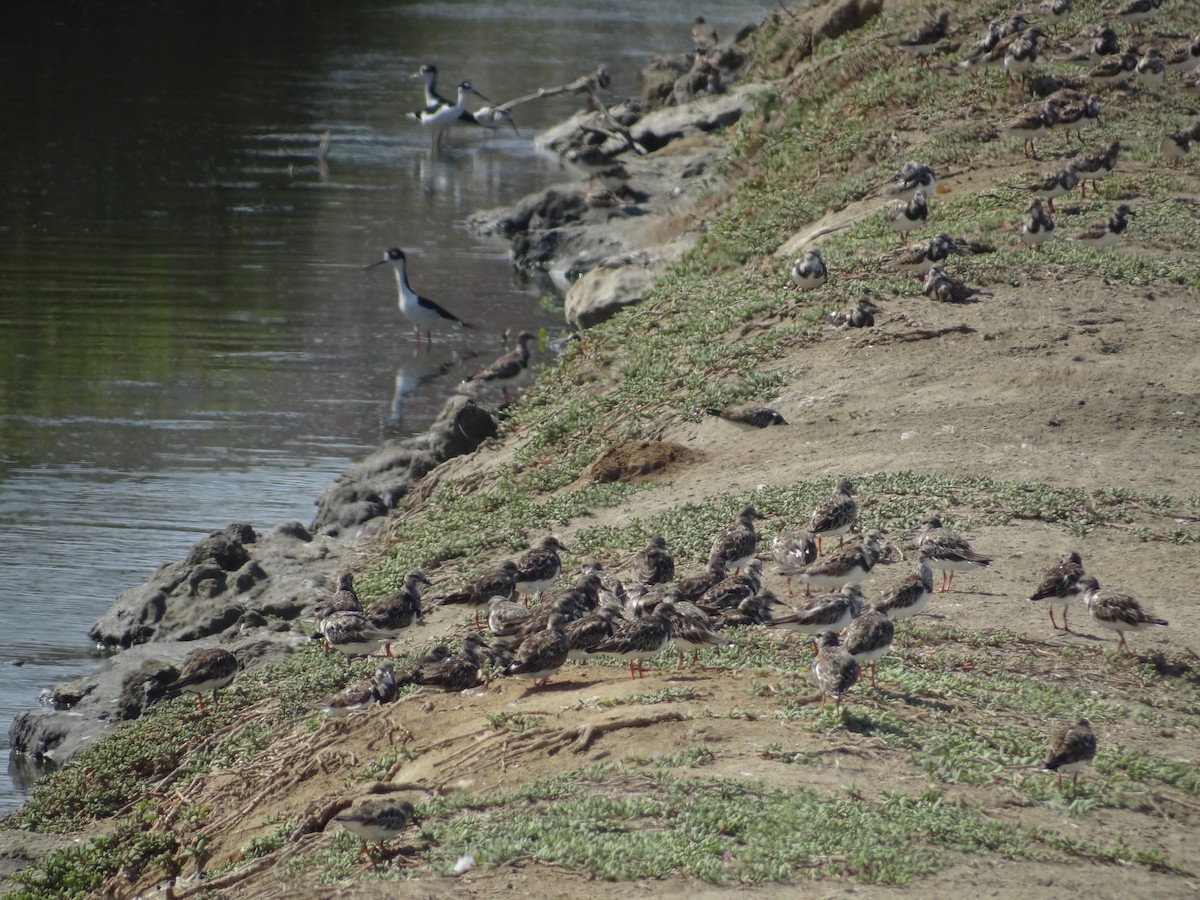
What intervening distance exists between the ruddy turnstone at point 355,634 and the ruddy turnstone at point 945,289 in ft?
28.3

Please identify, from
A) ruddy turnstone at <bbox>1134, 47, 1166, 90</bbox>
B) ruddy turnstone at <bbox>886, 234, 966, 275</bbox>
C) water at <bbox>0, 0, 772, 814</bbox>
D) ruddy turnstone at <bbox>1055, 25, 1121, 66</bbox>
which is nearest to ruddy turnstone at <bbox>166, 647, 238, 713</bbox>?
water at <bbox>0, 0, 772, 814</bbox>

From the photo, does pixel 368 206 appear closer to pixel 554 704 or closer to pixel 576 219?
pixel 576 219

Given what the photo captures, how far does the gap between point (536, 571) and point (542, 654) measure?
2.55 metres

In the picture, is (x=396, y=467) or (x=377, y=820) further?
(x=396, y=467)

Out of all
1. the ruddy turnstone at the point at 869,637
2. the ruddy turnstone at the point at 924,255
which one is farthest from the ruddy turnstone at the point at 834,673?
the ruddy turnstone at the point at 924,255

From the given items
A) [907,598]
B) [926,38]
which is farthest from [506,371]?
[907,598]

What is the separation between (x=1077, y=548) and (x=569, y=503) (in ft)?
16.9

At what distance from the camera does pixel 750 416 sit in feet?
55.4

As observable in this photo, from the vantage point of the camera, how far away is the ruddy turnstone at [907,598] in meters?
11.0

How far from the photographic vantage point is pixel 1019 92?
26391mm

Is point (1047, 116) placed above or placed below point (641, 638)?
above

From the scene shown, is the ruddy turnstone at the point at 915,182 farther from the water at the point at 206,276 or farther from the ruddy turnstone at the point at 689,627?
the ruddy turnstone at the point at 689,627

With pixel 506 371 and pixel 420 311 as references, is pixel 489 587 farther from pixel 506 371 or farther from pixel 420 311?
pixel 420 311

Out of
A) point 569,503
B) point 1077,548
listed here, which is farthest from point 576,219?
point 1077,548
